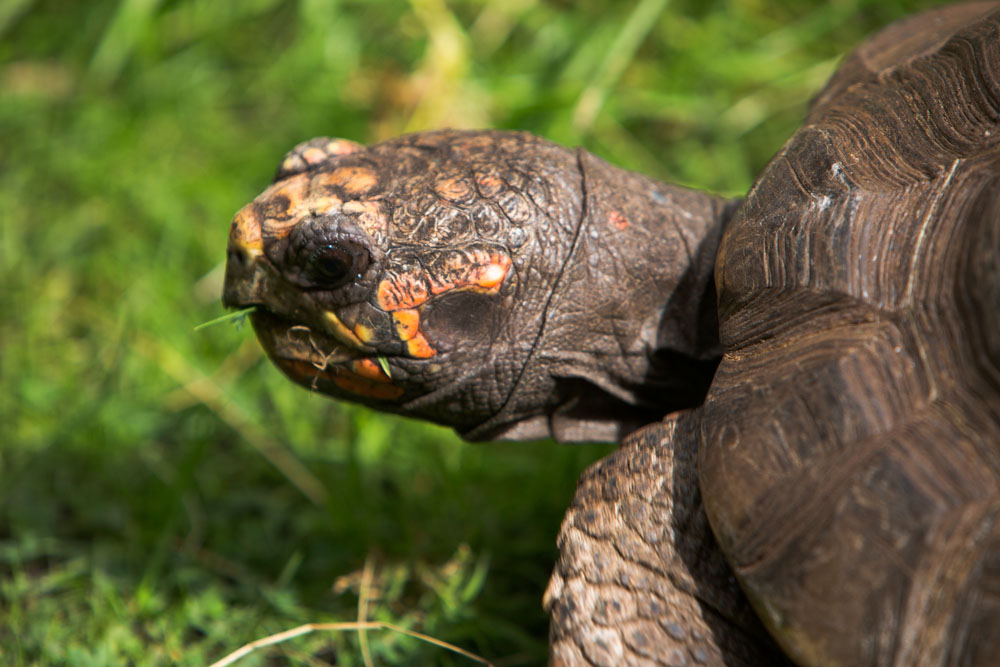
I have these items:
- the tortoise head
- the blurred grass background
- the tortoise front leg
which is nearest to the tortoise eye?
the tortoise head

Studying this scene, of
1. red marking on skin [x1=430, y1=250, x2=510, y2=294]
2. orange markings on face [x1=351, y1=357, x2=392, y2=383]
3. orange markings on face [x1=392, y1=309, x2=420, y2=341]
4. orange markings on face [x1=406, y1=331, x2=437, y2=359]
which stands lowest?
orange markings on face [x1=351, y1=357, x2=392, y2=383]

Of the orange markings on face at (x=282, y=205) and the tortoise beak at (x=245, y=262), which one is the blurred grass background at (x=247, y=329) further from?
the orange markings on face at (x=282, y=205)

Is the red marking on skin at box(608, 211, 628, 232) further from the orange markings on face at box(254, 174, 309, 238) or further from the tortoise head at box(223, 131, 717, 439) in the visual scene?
the orange markings on face at box(254, 174, 309, 238)

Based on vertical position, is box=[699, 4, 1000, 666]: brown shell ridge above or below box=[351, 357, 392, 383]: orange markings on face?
above

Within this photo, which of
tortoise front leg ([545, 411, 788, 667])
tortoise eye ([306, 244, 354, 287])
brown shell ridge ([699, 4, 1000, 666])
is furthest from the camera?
tortoise eye ([306, 244, 354, 287])

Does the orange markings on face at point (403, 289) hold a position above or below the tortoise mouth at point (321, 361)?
above

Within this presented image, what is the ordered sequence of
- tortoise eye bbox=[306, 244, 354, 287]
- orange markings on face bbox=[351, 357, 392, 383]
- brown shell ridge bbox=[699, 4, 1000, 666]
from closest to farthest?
brown shell ridge bbox=[699, 4, 1000, 666] < tortoise eye bbox=[306, 244, 354, 287] < orange markings on face bbox=[351, 357, 392, 383]

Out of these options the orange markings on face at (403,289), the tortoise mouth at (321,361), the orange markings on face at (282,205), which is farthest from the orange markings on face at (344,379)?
the orange markings on face at (282,205)
